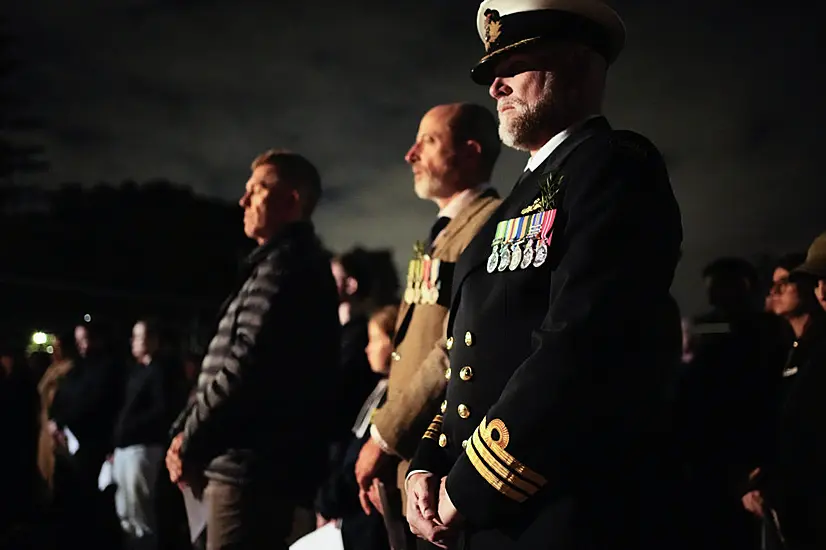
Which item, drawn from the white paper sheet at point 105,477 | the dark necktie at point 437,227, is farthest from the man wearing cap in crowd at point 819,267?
the white paper sheet at point 105,477

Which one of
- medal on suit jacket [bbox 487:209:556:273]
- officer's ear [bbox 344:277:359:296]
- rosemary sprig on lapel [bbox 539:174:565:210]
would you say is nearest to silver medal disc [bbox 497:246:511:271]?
medal on suit jacket [bbox 487:209:556:273]

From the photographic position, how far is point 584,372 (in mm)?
1523

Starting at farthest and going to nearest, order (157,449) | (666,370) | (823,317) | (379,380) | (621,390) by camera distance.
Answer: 1. (157,449)
2. (379,380)
3. (823,317)
4. (666,370)
5. (621,390)

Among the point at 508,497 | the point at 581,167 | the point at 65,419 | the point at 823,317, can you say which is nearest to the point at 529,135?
the point at 581,167

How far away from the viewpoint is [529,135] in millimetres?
1899

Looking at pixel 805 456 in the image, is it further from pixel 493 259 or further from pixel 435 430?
pixel 493 259

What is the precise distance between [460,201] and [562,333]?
4.58 feet

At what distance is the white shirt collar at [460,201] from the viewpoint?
2.87 m

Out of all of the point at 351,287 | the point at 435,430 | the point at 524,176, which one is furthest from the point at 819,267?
the point at 351,287

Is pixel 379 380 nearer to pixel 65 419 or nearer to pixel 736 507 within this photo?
pixel 736 507

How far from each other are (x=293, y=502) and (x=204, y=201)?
35.4 meters

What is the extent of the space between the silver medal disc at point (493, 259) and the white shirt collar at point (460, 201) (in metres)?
1.04

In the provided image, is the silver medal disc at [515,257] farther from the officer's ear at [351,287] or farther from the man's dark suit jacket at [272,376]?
the officer's ear at [351,287]

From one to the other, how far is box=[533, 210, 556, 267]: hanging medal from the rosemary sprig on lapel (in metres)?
0.03
